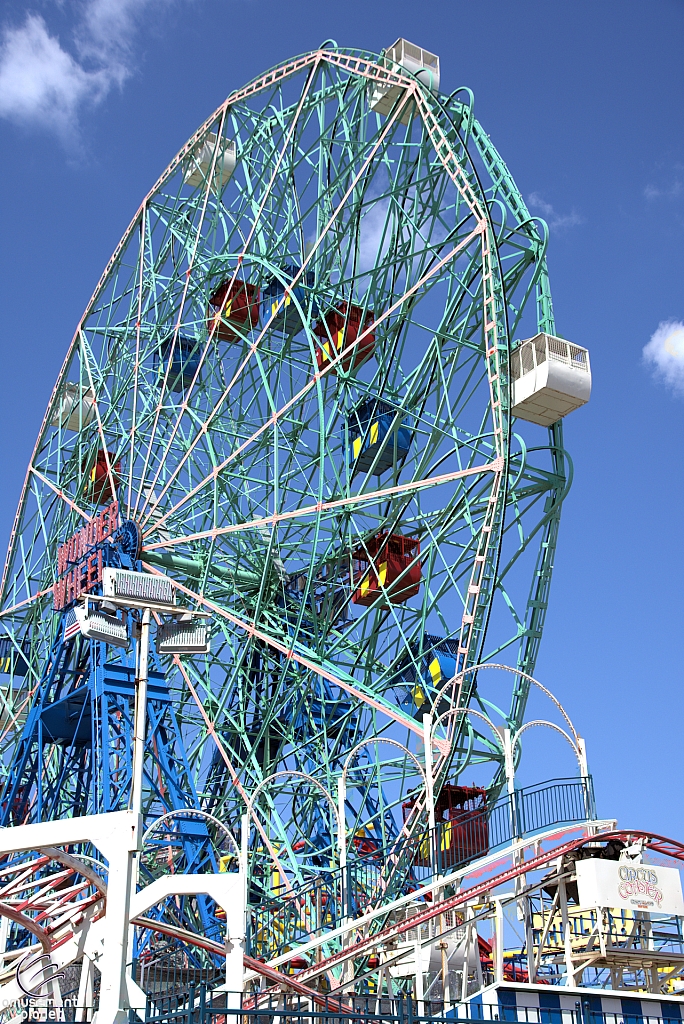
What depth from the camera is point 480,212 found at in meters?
28.9

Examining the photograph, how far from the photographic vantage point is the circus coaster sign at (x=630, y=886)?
→ 2100 centimetres

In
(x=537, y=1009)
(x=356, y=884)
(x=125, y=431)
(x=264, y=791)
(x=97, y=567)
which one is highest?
(x=125, y=431)

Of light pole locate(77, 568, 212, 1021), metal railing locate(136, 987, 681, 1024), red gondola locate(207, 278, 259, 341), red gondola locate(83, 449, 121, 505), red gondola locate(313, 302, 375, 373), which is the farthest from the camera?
red gondola locate(83, 449, 121, 505)

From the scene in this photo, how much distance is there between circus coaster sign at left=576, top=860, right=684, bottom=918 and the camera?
21.0m

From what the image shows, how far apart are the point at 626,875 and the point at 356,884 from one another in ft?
25.9

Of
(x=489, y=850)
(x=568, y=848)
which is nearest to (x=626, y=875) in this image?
(x=568, y=848)

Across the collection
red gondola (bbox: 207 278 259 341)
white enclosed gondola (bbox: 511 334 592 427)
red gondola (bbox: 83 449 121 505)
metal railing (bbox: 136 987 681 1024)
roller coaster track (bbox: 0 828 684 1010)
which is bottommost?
metal railing (bbox: 136 987 681 1024)

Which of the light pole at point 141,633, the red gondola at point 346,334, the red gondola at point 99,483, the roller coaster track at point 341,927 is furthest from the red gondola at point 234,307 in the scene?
the roller coaster track at point 341,927

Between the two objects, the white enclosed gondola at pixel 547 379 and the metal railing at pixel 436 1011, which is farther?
the white enclosed gondola at pixel 547 379

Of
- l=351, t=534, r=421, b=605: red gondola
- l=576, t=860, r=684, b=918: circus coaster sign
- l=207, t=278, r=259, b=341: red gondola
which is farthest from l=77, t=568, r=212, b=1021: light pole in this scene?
l=207, t=278, r=259, b=341: red gondola

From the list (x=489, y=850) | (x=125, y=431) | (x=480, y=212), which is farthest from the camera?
(x=125, y=431)

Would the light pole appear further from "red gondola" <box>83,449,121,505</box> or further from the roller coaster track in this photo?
"red gondola" <box>83,449,121,505</box>

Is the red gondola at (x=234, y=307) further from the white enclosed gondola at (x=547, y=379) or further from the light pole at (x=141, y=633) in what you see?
the light pole at (x=141, y=633)

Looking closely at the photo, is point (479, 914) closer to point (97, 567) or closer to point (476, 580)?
point (476, 580)
